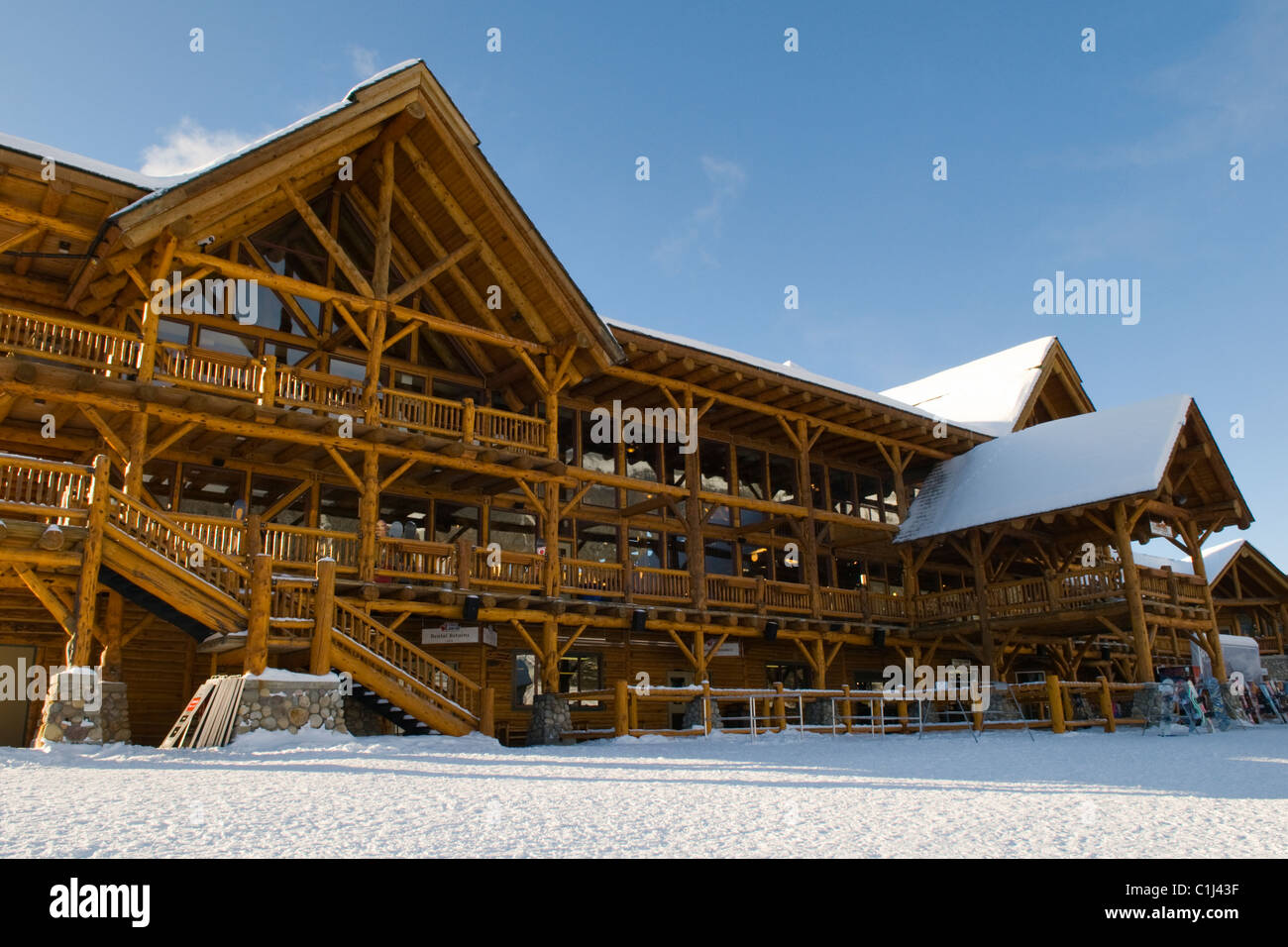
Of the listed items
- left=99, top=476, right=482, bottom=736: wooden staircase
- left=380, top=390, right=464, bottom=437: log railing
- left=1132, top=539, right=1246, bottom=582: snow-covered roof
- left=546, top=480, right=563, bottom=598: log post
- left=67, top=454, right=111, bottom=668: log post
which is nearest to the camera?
left=67, top=454, right=111, bottom=668: log post

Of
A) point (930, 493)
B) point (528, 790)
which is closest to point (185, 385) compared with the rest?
point (528, 790)

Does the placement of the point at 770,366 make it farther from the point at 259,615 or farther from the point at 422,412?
the point at 259,615

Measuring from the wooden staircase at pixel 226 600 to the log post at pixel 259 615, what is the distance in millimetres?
46

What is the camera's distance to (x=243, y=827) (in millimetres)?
6062

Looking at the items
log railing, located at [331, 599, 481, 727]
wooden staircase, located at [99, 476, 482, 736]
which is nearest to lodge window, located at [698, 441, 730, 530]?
log railing, located at [331, 599, 481, 727]

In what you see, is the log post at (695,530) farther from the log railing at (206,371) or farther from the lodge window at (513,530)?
the log railing at (206,371)

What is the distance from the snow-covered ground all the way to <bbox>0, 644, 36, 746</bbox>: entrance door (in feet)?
23.1

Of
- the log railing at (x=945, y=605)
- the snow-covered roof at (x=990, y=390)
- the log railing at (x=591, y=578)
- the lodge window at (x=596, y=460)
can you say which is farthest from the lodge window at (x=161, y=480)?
the snow-covered roof at (x=990, y=390)

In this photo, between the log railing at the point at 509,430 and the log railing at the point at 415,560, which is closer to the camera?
the log railing at the point at 415,560

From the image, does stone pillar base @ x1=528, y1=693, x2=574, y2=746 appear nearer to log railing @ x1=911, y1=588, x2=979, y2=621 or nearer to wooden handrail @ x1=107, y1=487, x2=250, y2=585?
wooden handrail @ x1=107, y1=487, x2=250, y2=585

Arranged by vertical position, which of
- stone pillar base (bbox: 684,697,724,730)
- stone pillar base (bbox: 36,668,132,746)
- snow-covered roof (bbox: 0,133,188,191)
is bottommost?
stone pillar base (bbox: 684,697,724,730)

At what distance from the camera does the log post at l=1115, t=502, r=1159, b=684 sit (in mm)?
22469

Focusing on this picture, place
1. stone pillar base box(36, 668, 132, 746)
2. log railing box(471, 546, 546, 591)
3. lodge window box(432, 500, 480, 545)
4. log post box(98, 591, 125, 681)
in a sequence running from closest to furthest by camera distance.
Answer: stone pillar base box(36, 668, 132, 746), log post box(98, 591, 125, 681), log railing box(471, 546, 546, 591), lodge window box(432, 500, 480, 545)

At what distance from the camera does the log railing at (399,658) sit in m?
15.2
